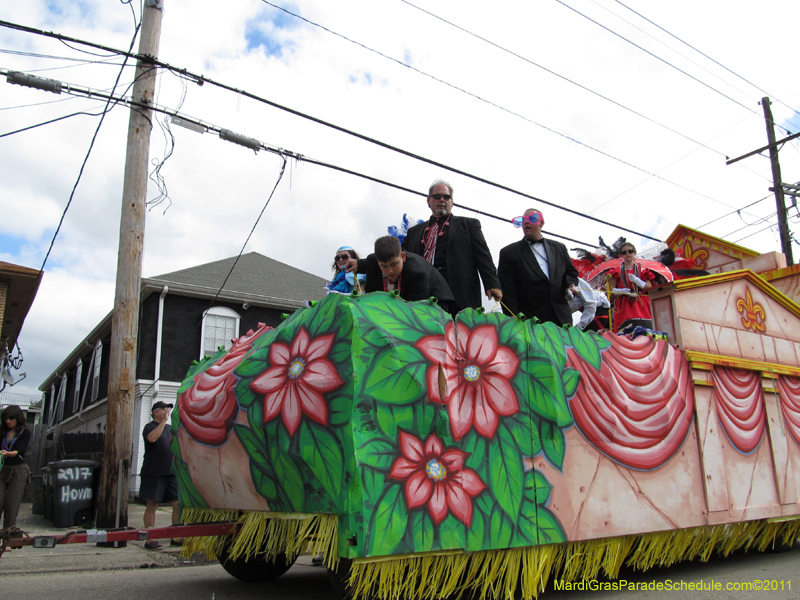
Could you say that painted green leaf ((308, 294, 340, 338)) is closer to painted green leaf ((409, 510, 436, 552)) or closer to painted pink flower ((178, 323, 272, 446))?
painted pink flower ((178, 323, 272, 446))

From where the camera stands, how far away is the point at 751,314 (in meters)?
5.99

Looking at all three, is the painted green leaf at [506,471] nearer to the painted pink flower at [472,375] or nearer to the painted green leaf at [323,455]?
the painted pink flower at [472,375]

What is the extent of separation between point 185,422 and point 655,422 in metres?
3.40

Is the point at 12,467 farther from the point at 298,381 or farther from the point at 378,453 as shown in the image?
the point at 378,453

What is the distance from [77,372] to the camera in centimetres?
2298

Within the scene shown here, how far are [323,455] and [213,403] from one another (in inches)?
38.6

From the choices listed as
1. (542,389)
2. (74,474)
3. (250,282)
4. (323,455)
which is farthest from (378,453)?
(250,282)

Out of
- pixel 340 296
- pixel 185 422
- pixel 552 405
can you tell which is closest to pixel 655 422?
pixel 552 405

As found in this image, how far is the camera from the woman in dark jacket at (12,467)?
591 centimetres

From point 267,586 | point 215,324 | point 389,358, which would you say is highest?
point 215,324

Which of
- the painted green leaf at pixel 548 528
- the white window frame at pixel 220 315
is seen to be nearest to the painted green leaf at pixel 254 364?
the painted green leaf at pixel 548 528

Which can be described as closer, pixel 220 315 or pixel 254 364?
pixel 254 364

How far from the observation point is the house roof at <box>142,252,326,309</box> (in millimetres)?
15414

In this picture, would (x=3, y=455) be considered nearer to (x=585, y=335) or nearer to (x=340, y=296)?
(x=340, y=296)
